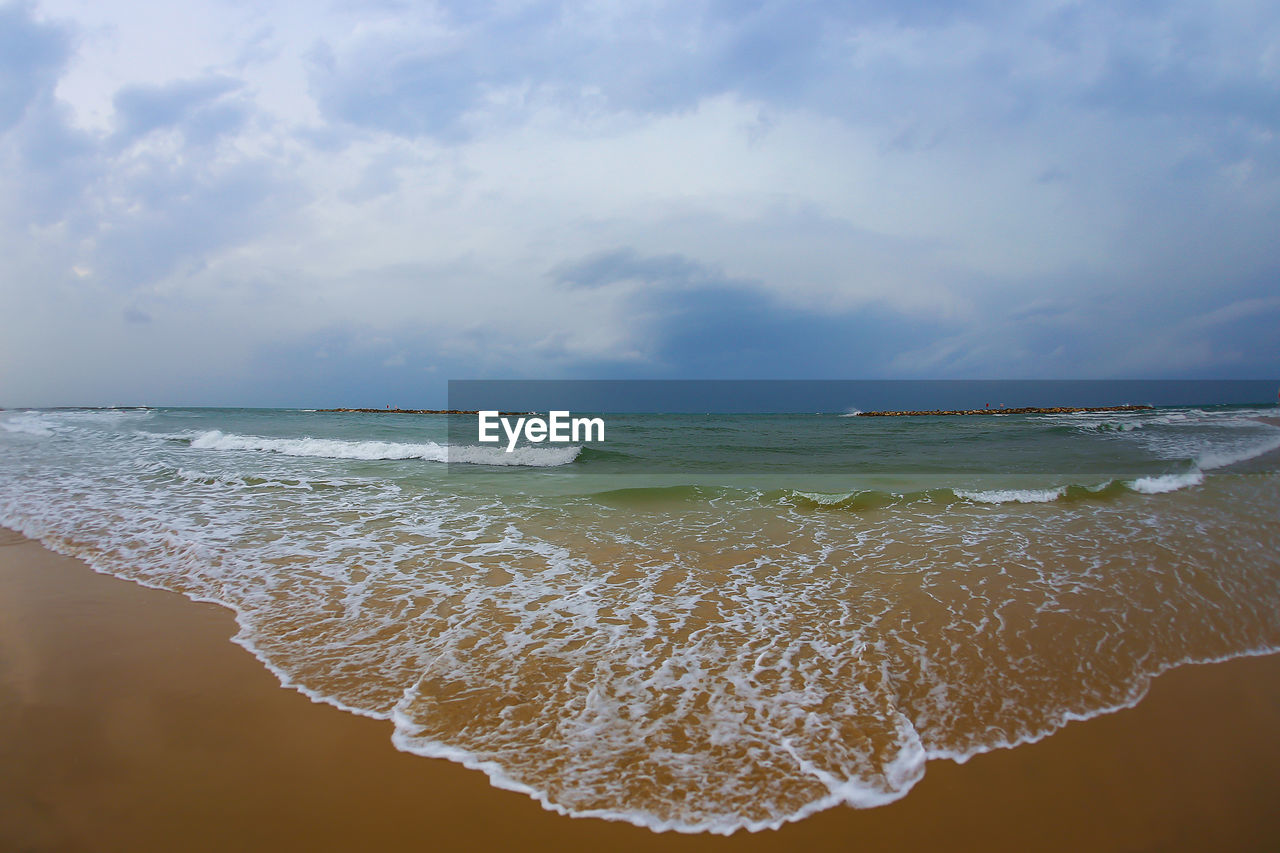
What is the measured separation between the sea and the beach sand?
0.13 metres

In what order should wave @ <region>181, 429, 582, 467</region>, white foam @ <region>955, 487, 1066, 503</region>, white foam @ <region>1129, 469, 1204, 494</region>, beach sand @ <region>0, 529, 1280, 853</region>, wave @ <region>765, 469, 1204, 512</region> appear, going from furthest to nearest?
wave @ <region>181, 429, 582, 467</region> → white foam @ <region>1129, 469, 1204, 494</region> → white foam @ <region>955, 487, 1066, 503</region> → wave @ <region>765, 469, 1204, 512</region> → beach sand @ <region>0, 529, 1280, 853</region>

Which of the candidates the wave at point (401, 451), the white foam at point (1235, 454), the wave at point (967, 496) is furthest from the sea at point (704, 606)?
the wave at point (401, 451)

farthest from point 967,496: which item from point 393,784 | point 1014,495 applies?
point 393,784

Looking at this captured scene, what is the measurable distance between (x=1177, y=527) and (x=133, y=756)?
1104 centimetres

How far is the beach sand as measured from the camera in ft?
7.20

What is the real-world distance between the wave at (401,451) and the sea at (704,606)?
195 inches

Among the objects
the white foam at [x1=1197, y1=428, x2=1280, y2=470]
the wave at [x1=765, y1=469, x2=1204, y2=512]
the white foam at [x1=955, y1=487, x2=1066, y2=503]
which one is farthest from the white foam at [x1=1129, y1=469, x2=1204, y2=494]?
the white foam at [x1=1197, y1=428, x2=1280, y2=470]

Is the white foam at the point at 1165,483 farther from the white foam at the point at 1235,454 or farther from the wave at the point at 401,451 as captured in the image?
the wave at the point at 401,451

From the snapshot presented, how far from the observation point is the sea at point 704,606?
8.95 ft

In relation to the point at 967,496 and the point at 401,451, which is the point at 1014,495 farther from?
the point at 401,451

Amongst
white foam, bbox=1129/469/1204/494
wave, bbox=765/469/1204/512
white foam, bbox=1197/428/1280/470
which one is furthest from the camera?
white foam, bbox=1197/428/1280/470

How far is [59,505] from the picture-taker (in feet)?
27.1

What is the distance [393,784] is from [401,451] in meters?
16.4

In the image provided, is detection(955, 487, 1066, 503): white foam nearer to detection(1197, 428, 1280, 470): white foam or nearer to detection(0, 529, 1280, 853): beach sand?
detection(0, 529, 1280, 853): beach sand
